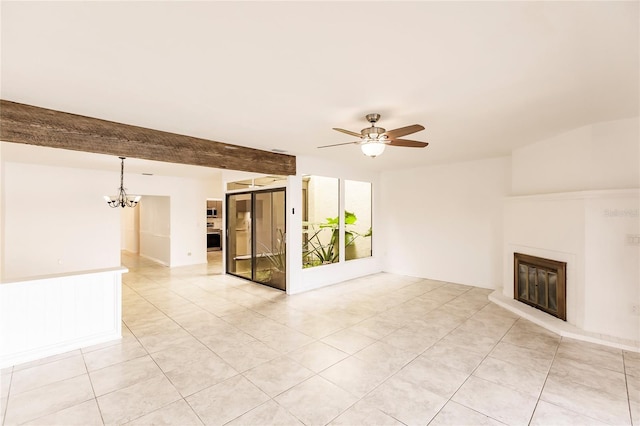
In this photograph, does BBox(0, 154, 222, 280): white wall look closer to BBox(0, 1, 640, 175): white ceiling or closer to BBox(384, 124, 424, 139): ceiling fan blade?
BBox(0, 1, 640, 175): white ceiling

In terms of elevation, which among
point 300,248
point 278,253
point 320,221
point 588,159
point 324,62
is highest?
point 324,62

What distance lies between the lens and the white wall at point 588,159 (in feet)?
11.1

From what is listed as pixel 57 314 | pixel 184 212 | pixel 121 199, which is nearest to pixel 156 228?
pixel 184 212

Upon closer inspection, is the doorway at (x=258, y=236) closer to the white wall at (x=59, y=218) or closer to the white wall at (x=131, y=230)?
the white wall at (x=59, y=218)

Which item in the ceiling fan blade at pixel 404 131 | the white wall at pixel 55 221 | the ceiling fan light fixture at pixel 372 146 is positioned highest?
the ceiling fan blade at pixel 404 131

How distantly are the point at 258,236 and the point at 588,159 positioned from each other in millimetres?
5388

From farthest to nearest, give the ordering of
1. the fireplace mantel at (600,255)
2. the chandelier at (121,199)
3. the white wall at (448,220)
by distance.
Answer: the chandelier at (121,199) → the white wall at (448,220) → the fireplace mantel at (600,255)

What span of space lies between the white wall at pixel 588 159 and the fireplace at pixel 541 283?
1.07 m

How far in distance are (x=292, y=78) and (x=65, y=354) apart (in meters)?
3.68

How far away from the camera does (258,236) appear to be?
6023 mm

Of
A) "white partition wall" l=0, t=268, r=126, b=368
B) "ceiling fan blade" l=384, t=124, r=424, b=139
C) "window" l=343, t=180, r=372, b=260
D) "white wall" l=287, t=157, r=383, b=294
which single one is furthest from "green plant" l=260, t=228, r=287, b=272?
"ceiling fan blade" l=384, t=124, r=424, b=139

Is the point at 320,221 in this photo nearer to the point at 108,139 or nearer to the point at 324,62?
the point at 108,139

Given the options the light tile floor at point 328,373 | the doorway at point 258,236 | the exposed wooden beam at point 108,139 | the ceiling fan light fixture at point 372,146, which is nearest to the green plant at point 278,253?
the doorway at point 258,236

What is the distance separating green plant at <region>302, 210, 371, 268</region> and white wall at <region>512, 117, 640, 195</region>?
11.5 feet
